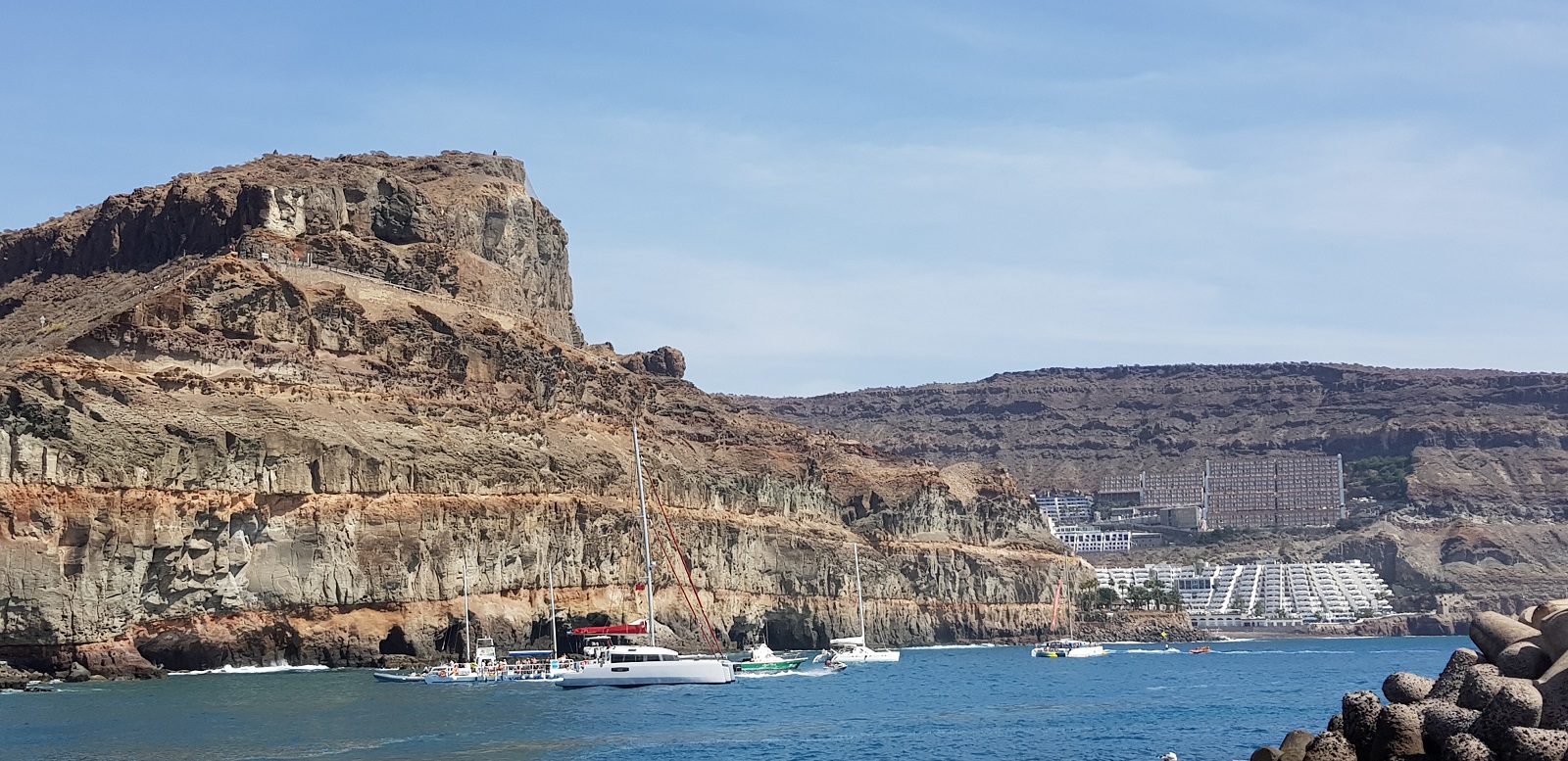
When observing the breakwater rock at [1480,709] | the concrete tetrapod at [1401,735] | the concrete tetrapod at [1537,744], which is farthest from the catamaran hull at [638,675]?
the concrete tetrapod at [1537,744]

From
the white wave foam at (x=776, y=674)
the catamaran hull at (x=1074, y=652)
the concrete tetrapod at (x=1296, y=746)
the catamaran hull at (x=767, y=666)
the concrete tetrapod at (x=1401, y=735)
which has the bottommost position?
the catamaran hull at (x=1074, y=652)

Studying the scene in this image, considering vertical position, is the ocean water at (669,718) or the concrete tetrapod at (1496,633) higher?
the concrete tetrapod at (1496,633)

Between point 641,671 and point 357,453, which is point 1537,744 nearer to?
point 641,671

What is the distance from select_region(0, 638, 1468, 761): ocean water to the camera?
6425 cm

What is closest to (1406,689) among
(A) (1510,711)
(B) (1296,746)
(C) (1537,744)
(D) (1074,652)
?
(B) (1296,746)

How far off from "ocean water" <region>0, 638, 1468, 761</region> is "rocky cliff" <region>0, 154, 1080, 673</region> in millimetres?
6595

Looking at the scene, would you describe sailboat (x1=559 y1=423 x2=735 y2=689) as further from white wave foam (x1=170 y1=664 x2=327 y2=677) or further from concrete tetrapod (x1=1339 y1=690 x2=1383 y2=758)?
concrete tetrapod (x1=1339 y1=690 x2=1383 y2=758)

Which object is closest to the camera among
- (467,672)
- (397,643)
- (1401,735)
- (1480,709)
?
(1480,709)

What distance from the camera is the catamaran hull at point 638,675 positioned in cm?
9681

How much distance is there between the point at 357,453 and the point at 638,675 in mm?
32911

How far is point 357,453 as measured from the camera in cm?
12069

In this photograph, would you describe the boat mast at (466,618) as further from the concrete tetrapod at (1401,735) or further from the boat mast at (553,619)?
the concrete tetrapod at (1401,735)

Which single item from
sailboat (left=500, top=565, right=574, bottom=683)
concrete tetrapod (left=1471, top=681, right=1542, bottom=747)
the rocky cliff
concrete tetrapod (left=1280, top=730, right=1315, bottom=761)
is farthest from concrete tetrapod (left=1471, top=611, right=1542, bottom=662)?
the rocky cliff

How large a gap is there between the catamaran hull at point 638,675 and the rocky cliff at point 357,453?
2459 cm
